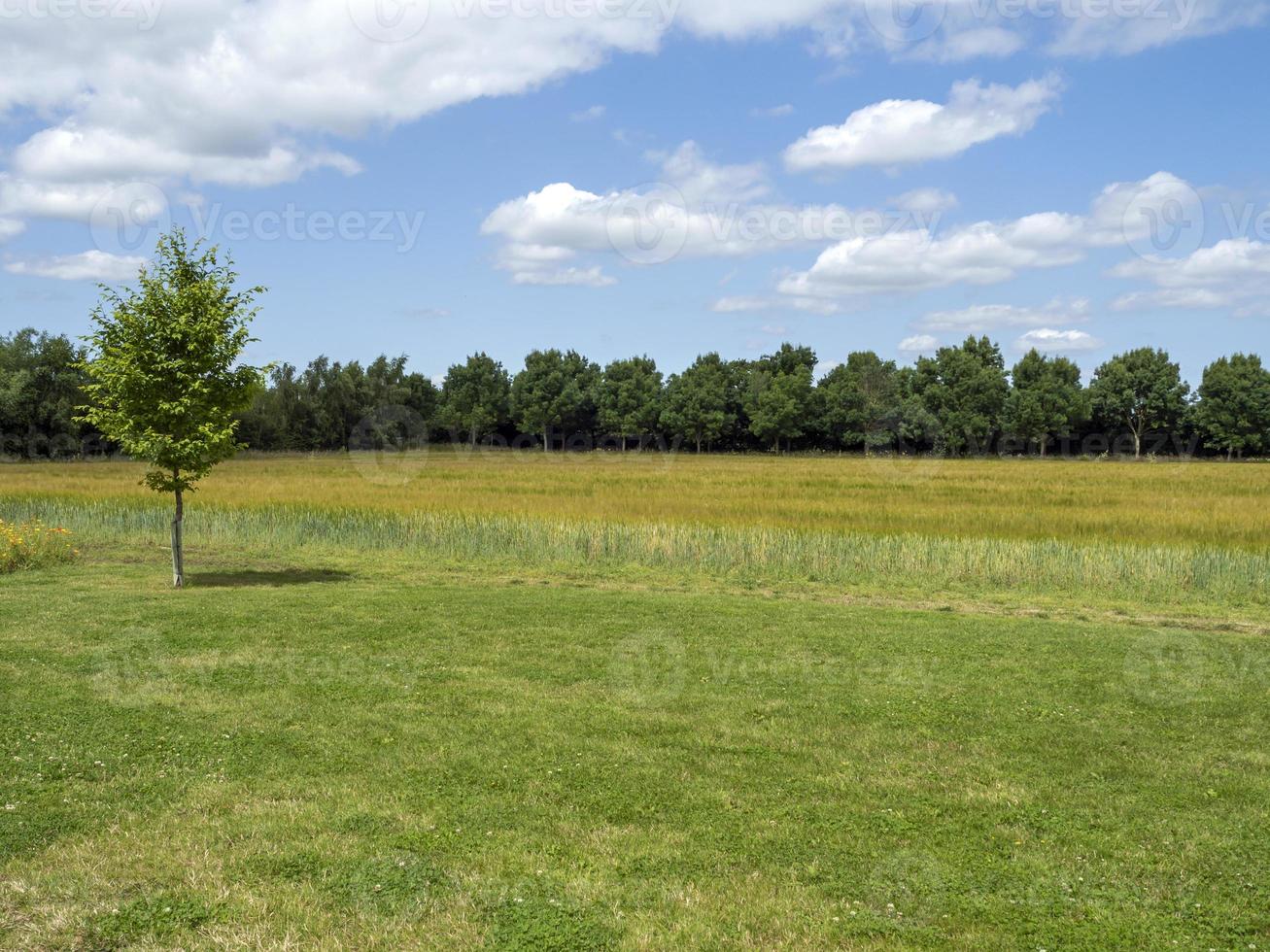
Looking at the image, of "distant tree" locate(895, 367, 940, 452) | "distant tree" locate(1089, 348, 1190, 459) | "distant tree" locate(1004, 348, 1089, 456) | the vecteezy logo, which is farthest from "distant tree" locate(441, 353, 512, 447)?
the vecteezy logo

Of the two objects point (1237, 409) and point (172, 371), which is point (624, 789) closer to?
point (172, 371)

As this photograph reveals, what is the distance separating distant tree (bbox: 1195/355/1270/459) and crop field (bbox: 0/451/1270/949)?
346 ft

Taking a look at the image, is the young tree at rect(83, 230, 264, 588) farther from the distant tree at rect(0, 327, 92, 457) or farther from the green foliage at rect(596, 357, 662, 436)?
the green foliage at rect(596, 357, 662, 436)

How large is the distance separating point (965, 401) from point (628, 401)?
141 feet

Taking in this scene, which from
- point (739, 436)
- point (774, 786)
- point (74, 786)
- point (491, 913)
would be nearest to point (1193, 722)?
point (774, 786)

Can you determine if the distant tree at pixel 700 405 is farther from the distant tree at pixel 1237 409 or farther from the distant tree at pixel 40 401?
the distant tree at pixel 40 401

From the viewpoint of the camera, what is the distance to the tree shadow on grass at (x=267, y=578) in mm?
18922

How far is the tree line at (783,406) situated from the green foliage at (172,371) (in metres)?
84.3

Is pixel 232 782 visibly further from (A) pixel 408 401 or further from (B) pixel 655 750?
(A) pixel 408 401

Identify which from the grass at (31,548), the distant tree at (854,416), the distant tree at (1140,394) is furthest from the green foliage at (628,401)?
the grass at (31,548)

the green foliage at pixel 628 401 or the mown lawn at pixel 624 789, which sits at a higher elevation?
the green foliage at pixel 628 401

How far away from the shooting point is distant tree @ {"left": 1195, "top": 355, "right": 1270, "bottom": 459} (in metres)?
106

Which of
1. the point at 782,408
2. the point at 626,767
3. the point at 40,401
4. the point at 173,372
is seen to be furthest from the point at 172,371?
the point at 782,408

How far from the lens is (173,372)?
17859 mm
